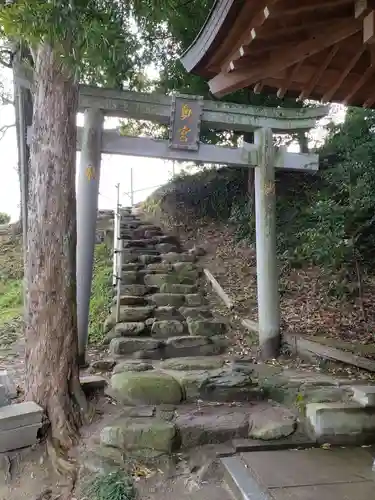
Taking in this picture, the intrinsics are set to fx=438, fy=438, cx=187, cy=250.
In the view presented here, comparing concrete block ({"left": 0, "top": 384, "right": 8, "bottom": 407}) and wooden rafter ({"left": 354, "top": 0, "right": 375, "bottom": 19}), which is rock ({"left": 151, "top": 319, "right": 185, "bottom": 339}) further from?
wooden rafter ({"left": 354, "top": 0, "right": 375, "bottom": 19})

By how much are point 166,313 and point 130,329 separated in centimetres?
74

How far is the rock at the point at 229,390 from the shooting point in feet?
13.7

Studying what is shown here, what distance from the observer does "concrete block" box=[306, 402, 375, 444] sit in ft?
11.4

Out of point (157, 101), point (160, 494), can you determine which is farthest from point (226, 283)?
point (160, 494)

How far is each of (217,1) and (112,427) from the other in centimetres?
302

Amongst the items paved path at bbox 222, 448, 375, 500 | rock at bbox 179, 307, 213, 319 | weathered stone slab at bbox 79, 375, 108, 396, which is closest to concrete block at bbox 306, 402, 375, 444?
paved path at bbox 222, 448, 375, 500

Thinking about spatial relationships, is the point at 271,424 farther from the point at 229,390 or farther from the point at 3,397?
the point at 3,397

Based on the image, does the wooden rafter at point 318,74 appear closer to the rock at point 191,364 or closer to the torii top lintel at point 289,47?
the torii top lintel at point 289,47

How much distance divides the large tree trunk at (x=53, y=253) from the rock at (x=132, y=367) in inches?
36.9

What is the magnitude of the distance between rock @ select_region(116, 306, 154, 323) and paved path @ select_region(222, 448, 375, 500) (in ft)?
11.0

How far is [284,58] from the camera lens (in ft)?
8.64

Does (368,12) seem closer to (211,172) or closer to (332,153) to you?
(332,153)

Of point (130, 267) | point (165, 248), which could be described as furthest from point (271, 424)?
point (165, 248)

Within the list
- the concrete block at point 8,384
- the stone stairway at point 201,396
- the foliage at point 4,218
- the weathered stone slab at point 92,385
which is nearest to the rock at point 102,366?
the stone stairway at point 201,396
